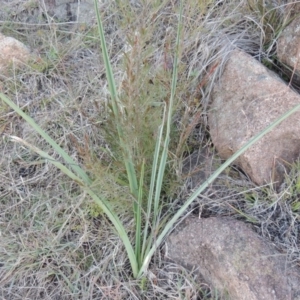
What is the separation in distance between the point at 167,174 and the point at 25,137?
61cm

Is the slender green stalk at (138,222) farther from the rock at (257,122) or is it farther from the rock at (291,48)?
the rock at (291,48)

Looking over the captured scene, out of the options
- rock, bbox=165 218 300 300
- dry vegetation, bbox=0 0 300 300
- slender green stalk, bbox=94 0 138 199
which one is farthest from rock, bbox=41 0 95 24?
rock, bbox=165 218 300 300

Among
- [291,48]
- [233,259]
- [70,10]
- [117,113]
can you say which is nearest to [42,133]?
[117,113]

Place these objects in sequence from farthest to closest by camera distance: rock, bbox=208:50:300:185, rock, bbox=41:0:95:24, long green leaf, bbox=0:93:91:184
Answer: rock, bbox=41:0:95:24
rock, bbox=208:50:300:185
long green leaf, bbox=0:93:91:184

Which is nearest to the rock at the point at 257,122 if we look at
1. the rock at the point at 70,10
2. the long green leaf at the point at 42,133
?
the long green leaf at the point at 42,133

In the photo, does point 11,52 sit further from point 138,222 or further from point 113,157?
point 138,222

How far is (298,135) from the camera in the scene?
1461mm

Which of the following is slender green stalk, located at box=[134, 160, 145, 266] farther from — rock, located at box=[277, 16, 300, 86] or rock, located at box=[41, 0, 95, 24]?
rock, located at box=[41, 0, 95, 24]

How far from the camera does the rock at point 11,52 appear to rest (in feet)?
6.30

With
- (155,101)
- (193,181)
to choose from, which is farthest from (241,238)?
(155,101)

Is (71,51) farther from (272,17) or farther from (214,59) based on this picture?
(272,17)

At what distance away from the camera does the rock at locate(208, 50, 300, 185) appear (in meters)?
1.47

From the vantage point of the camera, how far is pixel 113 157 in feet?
4.58

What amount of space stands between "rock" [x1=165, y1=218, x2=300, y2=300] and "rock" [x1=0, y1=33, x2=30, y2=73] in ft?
3.37
